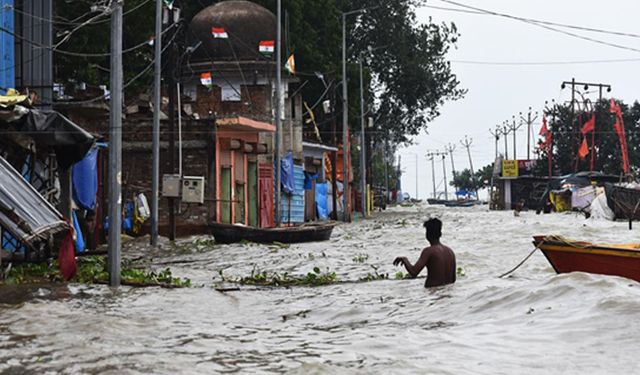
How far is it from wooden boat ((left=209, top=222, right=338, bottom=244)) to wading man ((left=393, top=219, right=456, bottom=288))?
12200mm

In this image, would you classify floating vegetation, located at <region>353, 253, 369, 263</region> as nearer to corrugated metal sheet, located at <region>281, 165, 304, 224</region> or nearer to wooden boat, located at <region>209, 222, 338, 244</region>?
wooden boat, located at <region>209, 222, 338, 244</region>

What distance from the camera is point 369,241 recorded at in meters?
28.9

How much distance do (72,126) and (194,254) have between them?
7.45 m

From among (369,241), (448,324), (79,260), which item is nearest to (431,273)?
(448,324)

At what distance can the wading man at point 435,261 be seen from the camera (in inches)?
501

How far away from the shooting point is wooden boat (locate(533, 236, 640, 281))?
14.2 metres

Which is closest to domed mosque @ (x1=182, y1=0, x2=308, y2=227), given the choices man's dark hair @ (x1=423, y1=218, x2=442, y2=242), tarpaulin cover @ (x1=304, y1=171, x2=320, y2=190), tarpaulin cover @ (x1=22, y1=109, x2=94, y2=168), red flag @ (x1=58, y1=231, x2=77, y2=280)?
tarpaulin cover @ (x1=304, y1=171, x2=320, y2=190)

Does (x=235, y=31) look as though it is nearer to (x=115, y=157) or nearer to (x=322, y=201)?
(x=322, y=201)

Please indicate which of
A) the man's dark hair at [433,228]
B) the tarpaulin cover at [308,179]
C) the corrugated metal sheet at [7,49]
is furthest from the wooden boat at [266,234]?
the tarpaulin cover at [308,179]

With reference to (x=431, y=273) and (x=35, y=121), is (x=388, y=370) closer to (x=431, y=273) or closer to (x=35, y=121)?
(x=431, y=273)

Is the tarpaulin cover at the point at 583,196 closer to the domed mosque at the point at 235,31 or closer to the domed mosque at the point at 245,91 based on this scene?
the domed mosque at the point at 245,91

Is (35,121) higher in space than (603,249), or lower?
higher

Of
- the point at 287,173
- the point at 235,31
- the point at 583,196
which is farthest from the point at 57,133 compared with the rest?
the point at 583,196

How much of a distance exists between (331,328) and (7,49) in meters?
12.6
